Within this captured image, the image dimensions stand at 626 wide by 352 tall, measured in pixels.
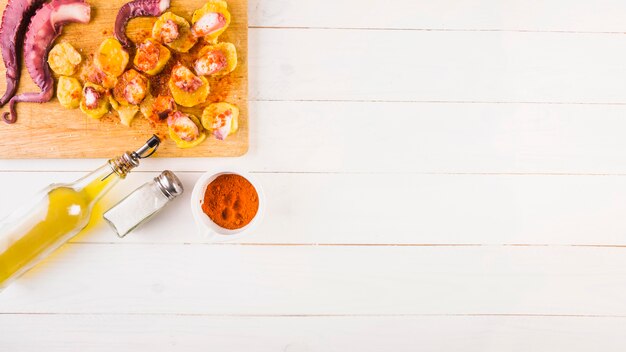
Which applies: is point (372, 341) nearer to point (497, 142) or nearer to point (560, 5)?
point (497, 142)

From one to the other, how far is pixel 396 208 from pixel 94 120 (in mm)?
547

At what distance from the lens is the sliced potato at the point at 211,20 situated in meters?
0.80

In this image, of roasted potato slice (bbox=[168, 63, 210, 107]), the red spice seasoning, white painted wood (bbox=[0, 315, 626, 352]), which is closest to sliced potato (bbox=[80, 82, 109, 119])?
roasted potato slice (bbox=[168, 63, 210, 107])

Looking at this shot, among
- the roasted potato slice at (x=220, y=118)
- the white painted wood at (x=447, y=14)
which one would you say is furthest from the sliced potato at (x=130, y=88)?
the white painted wood at (x=447, y=14)

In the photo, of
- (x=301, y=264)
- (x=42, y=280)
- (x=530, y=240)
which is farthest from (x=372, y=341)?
(x=42, y=280)

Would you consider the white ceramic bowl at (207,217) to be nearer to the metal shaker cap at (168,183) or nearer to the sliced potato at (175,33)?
the metal shaker cap at (168,183)

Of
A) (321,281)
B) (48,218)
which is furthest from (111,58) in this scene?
(321,281)

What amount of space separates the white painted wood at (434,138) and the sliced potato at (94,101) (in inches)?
6.7

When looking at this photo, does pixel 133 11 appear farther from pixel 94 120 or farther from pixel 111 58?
pixel 94 120

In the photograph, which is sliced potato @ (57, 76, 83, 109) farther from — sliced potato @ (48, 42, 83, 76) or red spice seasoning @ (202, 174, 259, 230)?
red spice seasoning @ (202, 174, 259, 230)

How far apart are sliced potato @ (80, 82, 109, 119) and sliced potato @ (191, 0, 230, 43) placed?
184 millimetres

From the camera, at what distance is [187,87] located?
31.8 inches

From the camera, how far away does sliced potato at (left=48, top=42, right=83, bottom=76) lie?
2.68 feet

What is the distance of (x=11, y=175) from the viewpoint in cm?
86
